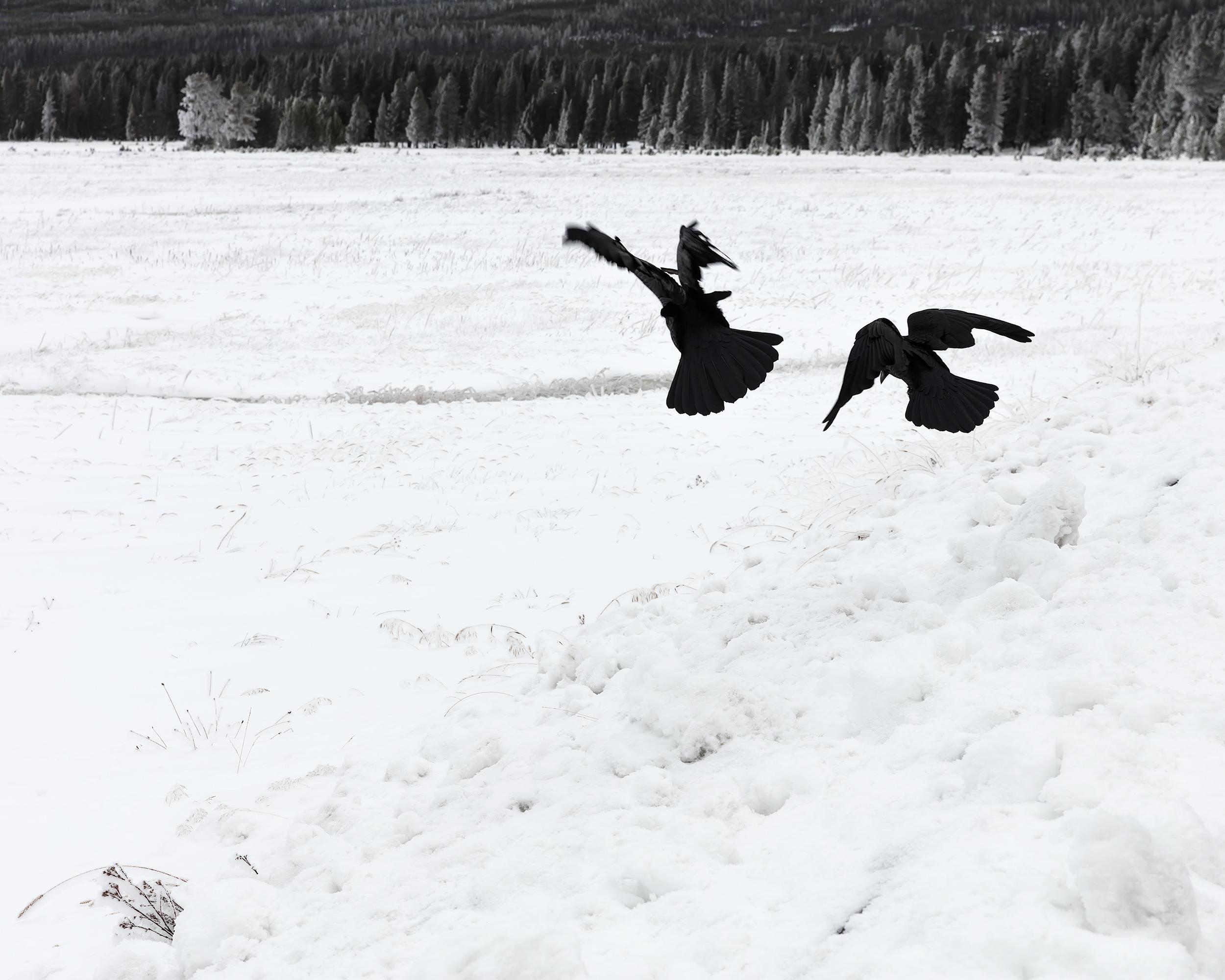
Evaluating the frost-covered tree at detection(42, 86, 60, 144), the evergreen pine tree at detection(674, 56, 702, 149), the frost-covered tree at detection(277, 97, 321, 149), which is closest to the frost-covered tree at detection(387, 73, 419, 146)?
the frost-covered tree at detection(277, 97, 321, 149)

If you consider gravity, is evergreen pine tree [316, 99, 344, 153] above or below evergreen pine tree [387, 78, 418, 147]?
below

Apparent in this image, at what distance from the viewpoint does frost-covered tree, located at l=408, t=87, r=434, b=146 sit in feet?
282

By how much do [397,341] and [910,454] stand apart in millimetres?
10828

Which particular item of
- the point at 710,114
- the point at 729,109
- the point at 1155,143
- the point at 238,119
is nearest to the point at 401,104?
the point at 238,119

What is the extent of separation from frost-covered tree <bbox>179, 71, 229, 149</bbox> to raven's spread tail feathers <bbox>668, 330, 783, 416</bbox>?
9059 cm

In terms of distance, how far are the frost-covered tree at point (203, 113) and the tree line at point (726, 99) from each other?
1.07 feet

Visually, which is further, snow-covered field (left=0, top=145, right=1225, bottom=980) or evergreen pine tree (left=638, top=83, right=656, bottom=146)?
evergreen pine tree (left=638, top=83, right=656, bottom=146)

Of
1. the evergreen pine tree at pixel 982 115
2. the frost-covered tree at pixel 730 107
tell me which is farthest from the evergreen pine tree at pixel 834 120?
the evergreen pine tree at pixel 982 115

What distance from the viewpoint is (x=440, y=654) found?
16.9ft

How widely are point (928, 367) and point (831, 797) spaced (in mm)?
1767

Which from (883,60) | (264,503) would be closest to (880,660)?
(264,503)

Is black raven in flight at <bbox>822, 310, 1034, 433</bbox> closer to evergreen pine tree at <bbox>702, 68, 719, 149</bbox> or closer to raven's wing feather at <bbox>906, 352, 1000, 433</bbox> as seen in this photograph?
raven's wing feather at <bbox>906, 352, 1000, 433</bbox>

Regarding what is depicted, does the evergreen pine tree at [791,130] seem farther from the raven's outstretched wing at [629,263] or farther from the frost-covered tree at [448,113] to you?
the raven's outstretched wing at [629,263]

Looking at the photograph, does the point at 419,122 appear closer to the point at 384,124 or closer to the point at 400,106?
the point at 400,106
